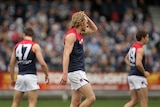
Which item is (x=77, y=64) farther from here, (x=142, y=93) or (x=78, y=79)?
(x=142, y=93)

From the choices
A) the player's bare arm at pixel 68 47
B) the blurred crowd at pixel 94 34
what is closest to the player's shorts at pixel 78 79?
the player's bare arm at pixel 68 47

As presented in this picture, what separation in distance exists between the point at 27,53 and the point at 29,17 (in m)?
13.1

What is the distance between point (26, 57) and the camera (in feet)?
43.5

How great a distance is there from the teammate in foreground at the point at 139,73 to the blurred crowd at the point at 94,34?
29.5 feet

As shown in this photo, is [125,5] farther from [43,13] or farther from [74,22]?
[74,22]

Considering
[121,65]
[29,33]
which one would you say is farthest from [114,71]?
[29,33]

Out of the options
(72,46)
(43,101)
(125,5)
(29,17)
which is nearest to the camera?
(72,46)

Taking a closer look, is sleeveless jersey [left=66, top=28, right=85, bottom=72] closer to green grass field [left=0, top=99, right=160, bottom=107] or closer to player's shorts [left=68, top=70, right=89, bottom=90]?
player's shorts [left=68, top=70, right=89, bottom=90]

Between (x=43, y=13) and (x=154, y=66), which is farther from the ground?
(x=43, y=13)

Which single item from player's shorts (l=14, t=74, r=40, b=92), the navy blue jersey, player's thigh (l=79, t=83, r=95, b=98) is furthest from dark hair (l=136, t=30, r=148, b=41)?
player's shorts (l=14, t=74, r=40, b=92)

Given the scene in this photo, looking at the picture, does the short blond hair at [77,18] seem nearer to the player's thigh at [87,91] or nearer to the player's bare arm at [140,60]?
the player's thigh at [87,91]

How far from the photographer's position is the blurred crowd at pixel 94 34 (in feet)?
77.4

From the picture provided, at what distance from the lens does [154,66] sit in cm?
2425

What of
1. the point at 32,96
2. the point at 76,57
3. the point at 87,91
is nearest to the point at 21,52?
the point at 32,96
